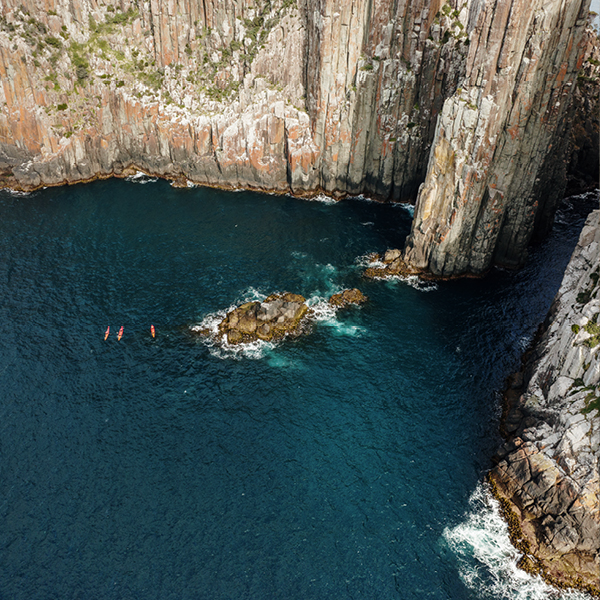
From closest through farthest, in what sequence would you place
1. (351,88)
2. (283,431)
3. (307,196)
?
(283,431) < (351,88) < (307,196)

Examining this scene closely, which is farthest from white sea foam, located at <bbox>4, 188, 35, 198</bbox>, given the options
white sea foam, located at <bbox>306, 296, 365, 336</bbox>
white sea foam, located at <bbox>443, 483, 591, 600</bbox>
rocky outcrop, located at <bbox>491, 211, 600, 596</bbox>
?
white sea foam, located at <bbox>443, 483, 591, 600</bbox>

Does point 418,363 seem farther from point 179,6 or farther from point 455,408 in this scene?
point 179,6

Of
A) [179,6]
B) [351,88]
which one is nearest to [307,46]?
[351,88]

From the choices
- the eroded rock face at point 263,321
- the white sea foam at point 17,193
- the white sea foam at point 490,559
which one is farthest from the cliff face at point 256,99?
the white sea foam at point 490,559

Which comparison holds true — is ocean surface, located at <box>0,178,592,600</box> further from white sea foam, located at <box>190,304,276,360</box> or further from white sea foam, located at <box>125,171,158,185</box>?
white sea foam, located at <box>125,171,158,185</box>

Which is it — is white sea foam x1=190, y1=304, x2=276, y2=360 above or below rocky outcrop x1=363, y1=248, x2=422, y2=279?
below

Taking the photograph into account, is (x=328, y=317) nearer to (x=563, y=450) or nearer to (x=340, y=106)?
(x=563, y=450)
